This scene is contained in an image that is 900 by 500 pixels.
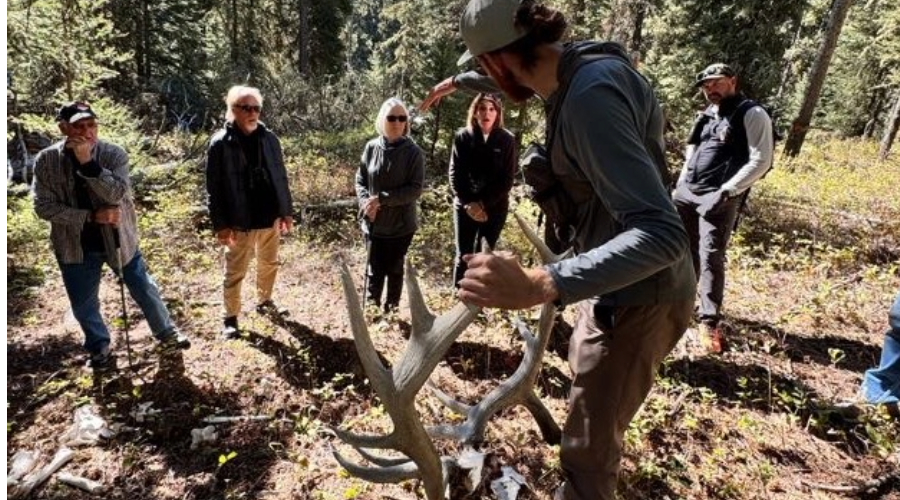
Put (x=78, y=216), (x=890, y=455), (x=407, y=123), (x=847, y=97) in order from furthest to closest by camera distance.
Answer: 1. (x=847, y=97)
2. (x=407, y=123)
3. (x=78, y=216)
4. (x=890, y=455)

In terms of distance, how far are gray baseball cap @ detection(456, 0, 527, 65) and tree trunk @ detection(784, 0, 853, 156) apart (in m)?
12.2

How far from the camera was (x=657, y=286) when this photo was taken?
82.1 inches

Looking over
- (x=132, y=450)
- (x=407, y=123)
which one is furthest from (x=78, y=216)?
(x=407, y=123)

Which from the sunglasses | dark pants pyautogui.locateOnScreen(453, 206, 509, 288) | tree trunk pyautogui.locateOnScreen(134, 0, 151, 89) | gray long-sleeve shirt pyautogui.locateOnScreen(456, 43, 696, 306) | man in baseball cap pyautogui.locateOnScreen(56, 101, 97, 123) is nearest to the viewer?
gray long-sleeve shirt pyautogui.locateOnScreen(456, 43, 696, 306)

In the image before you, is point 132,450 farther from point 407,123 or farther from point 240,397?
point 407,123

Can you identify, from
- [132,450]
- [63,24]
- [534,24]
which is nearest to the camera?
[534,24]

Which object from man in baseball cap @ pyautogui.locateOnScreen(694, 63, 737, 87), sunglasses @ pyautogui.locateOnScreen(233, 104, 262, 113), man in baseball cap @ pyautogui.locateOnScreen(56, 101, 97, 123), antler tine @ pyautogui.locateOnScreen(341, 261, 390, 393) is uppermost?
man in baseball cap @ pyautogui.locateOnScreen(694, 63, 737, 87)

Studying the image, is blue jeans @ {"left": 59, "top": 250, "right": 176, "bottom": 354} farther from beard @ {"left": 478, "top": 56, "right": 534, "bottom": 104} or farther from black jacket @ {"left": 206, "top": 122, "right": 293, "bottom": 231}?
beard @ {"left": 478, "top": 56, "right": 534, "bottom": 104}

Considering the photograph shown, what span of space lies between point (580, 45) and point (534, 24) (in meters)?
0.19

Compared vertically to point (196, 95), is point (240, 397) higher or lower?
lower

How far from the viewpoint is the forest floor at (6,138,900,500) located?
3676 millimetres

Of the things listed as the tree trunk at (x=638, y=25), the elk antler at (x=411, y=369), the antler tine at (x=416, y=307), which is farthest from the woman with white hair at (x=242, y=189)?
the tree trunk at (x=638, y=25)

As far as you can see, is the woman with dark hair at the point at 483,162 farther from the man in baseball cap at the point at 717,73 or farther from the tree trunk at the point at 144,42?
the tree trunk at the point at 144,42

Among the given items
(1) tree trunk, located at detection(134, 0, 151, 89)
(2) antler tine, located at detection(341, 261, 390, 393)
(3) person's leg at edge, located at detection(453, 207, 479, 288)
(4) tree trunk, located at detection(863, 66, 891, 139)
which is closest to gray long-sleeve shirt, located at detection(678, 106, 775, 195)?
(3) person's leg at edge, located at detection(453, 207, 479, 288)
